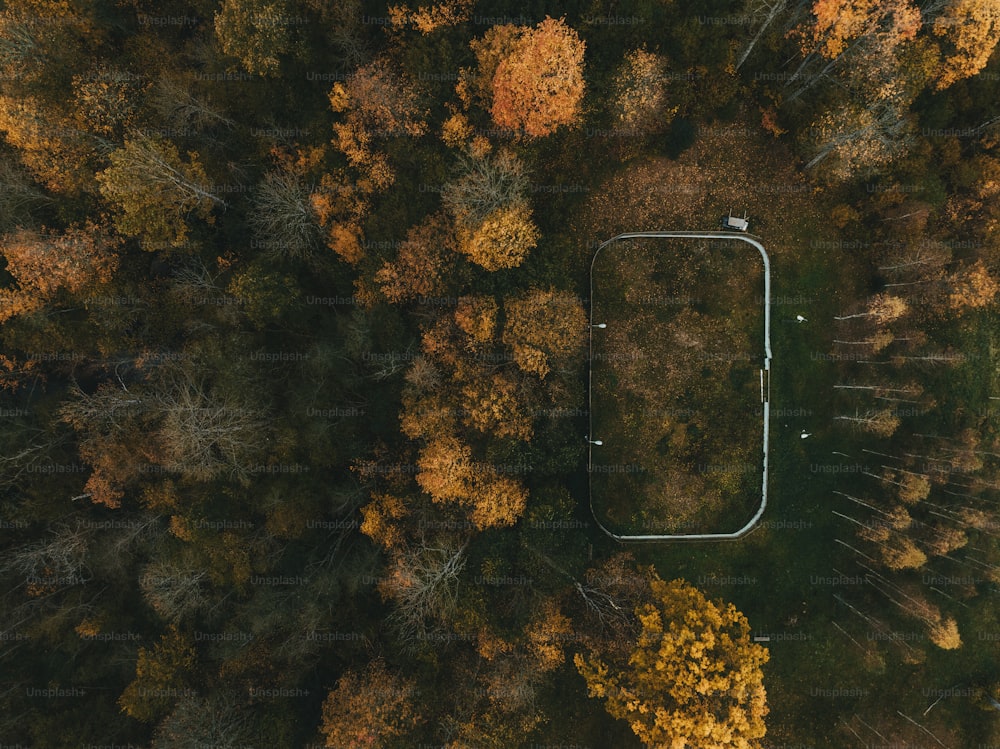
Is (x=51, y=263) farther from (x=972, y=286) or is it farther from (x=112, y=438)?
(x=972, y=286)

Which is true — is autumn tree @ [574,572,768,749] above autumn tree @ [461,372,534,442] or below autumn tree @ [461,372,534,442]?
below

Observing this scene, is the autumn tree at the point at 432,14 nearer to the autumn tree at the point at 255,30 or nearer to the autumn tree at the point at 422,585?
the autumn tree at the point at 255,30

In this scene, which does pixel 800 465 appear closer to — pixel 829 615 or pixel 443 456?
pixel 829 615

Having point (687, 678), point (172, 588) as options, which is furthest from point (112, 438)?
point (687, 678)

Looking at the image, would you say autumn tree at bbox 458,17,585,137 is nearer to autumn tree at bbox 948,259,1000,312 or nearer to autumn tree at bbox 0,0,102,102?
autumn tree at bbox 0,0,102,102

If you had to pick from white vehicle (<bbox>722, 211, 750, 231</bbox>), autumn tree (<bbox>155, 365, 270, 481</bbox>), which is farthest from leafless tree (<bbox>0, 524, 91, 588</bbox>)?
white vehicle (<bbox>722, 211, 750, 231</bbox>)

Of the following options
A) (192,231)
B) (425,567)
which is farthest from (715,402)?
(192,231)
